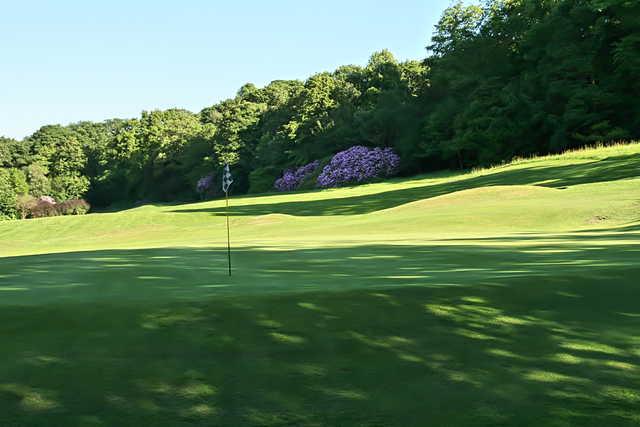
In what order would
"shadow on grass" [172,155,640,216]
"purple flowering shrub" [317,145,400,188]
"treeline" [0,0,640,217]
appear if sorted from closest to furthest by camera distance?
"shadow on grass" [172,155,640,216] → "treeline" [0,0,640,217] → "purple flowering shrub" [317,145,400,188]

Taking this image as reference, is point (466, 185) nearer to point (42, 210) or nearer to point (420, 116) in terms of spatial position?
point (420, 116)

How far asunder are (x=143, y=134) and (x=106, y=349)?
9870 cm

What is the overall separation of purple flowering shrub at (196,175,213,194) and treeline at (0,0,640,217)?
0.82 meters

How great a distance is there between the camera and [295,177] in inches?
2879

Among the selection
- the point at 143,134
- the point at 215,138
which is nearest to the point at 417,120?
the point at 215,138

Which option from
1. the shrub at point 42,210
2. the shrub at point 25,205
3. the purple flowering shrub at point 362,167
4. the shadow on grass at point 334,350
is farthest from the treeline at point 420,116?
the shadow on grass at point 334,350

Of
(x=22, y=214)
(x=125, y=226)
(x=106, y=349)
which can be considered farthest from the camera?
(x=22, y=214)

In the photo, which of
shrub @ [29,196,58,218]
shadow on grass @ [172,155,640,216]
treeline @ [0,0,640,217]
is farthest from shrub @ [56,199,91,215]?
shadow on grass @ [172,155,640,216]

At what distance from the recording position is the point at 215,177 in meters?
A: 84.8

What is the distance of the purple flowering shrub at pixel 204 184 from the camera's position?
84.6 m

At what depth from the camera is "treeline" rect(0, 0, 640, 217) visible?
2042 inches

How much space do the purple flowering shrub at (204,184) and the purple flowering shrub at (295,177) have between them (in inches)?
526

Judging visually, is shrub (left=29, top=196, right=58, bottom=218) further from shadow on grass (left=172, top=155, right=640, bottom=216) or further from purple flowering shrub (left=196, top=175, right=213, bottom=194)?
shadow on grass (left=172, top=155, right=640, bottom=216)

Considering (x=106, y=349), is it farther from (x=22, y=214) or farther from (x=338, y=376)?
(x=22, y=214)
